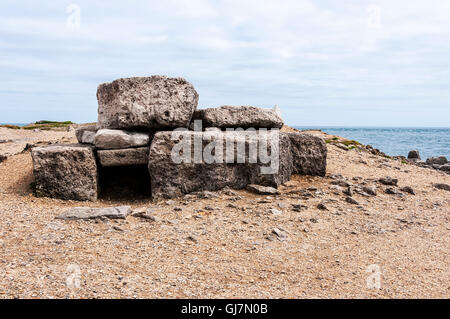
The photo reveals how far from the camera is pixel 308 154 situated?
31.9ft

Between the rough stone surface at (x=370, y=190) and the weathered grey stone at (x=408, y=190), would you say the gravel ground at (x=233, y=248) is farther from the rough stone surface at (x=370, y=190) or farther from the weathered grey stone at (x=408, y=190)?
the weathered grey stone at (x=408, y=190)

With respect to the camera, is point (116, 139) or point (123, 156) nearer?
point (116, 139)

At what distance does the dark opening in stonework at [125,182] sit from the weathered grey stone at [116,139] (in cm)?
75

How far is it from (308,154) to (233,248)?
478 centimetres

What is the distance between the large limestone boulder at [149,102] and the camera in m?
7.90

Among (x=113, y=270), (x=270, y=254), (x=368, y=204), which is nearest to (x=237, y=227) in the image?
(x=270, y=254)

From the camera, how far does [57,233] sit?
5695 millimetres

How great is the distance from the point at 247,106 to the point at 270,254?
4331mm

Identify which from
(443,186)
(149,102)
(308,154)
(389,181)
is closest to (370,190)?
(389,181)
